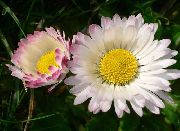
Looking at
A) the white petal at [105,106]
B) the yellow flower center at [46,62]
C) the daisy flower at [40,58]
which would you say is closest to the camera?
the white petal at [105,106]

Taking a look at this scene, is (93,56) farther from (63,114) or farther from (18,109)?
(18,109)

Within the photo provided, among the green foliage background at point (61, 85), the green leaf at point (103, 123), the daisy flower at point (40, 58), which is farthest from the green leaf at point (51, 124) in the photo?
the daisy flower at point (40, 58)

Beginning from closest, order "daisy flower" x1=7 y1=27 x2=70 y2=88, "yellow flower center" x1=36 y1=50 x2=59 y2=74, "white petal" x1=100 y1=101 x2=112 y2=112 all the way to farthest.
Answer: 1. "white petal" x1=100 y1=101 x2=112 y2=112
2. "daisy flower" x1=7 y1=27 x2=70 y2=88
3. "yellow flower center" x1=36 y1=50 x2=59 y2=74

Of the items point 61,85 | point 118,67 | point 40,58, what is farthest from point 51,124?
point 118,67

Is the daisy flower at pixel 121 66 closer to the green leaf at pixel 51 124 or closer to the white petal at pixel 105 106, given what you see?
the white petal at pixel 105 106

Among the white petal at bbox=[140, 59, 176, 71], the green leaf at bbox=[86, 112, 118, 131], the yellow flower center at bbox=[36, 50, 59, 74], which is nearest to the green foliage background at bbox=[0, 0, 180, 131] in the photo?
the green leaf at bbox=[86, 112, 118, 131]

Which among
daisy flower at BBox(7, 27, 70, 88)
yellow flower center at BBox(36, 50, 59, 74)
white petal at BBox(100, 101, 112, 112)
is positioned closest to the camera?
white petal at BBox(100, 101, 112, 112)

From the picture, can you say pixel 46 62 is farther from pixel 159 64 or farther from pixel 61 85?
pixel 159 64

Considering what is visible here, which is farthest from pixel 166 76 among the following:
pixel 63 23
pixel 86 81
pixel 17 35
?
pixel 17 35

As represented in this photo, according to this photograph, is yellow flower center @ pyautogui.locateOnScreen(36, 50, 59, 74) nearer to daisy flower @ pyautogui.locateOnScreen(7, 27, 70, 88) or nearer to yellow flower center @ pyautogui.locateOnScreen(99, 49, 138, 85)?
daisy flower @ pyautogui.locateOnScreen(7, 27, 70, 88)
